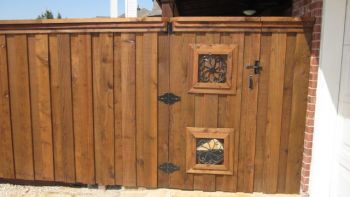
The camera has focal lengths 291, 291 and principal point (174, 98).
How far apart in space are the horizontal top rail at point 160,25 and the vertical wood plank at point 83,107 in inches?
6.0

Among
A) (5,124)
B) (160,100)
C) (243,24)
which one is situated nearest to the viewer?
(243,24)

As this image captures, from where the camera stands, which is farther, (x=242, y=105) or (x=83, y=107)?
(x=83, y=107)

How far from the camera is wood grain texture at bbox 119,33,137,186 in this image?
10.3 ft

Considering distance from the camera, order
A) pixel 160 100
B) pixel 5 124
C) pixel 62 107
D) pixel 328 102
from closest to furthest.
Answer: pixel 328 102 → pixel 160 100 → pixel 62 107 → pixel 5 124

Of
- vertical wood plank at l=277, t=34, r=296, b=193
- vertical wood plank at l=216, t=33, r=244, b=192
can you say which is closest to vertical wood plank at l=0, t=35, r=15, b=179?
vertical wood plank at l=216, t=33, r=244, b=192

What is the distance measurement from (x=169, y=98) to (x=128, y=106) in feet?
1.54

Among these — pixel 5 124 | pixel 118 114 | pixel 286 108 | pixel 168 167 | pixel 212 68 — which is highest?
pixel 212 68

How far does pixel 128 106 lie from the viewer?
323 centimetres

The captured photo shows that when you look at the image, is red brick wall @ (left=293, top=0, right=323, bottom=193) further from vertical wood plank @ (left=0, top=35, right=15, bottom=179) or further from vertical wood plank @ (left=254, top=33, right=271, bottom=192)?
vertical wood plank @ (left=0, top=35, right=15, bottom=179)

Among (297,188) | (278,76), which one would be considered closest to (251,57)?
(278,76)

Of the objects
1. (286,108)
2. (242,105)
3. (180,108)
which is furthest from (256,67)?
(180,108)

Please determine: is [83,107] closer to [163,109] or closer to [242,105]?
[163,109]

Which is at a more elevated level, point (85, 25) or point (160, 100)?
point (85, 25)

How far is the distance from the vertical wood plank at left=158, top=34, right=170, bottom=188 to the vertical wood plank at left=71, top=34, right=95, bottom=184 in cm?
77
